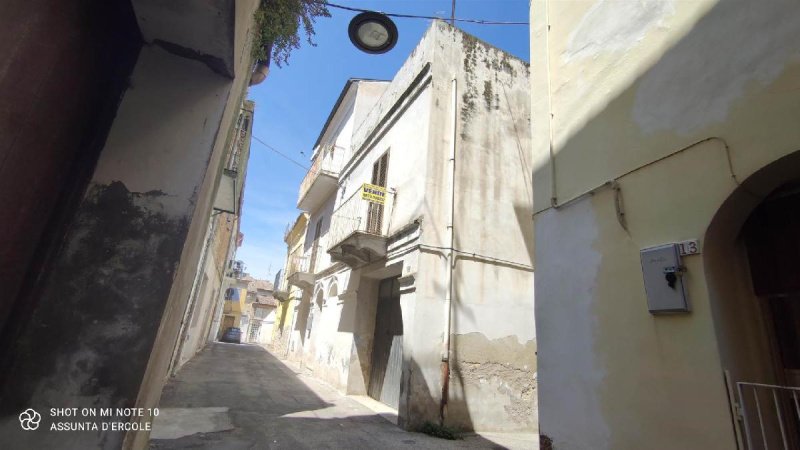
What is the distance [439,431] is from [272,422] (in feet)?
8.77

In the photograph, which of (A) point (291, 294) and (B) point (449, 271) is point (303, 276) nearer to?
(A) point (291, 294)

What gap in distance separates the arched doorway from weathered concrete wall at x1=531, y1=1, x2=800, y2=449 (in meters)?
0.03

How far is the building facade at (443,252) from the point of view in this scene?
7070 millimetres

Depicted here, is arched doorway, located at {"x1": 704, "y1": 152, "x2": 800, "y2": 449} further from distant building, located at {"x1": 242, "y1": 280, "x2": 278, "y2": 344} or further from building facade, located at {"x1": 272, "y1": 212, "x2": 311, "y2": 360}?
distant building, located at {"x1": 242, "y1": 280, "x2": 278, "y2": 344}

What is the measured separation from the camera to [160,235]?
228 centimetres

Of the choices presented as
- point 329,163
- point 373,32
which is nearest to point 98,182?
point 373,32

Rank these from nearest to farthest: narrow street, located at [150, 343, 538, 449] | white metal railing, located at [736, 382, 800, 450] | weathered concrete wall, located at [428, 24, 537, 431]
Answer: white metal railing, located at [736, 382, 800, 450], narrow street, located at [150, 343, 538, 449], weathered concrete wall, located at [428, 24, 537, 431]

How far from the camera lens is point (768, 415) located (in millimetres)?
2613

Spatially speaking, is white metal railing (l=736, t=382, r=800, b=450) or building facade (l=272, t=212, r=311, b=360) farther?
building facade (l=272, t=212, r=311, b=360)

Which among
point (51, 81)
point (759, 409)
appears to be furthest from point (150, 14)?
point (759, 409)

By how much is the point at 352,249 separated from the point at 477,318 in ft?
10.6

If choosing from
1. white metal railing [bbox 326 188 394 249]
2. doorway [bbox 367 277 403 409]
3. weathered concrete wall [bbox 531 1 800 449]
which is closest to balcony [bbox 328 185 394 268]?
white metal railing [bbox 326 188 394 249]

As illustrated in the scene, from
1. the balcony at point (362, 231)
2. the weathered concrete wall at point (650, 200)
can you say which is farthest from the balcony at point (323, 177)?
the weathered concrete wall at point (650, 200)

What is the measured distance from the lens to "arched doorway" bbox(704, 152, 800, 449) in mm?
2566
